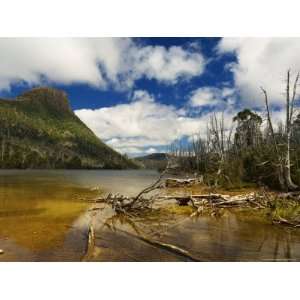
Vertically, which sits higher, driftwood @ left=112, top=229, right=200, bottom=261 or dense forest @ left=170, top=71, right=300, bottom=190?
dense forest @ left=170, top=71, right=300, bottom=190

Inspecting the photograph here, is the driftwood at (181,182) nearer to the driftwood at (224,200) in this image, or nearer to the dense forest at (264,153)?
the dense forest at (264,153)

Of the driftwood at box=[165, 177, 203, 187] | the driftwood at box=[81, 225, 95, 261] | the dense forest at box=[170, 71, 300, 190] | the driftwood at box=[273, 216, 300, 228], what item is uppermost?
the dense forest at box=[170, 71, 300, 190]

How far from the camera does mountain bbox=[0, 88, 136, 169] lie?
8944cm

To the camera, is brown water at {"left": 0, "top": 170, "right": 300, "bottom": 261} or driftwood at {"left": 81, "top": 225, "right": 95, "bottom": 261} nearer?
driftwood at {"left": 81, "top": 225, "right": 95, "bottom": 261}

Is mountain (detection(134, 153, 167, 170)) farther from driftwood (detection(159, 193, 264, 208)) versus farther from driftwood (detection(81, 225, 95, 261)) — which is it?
driftwood (detection(81, 225, 95, 261))

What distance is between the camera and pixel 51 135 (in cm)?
11394

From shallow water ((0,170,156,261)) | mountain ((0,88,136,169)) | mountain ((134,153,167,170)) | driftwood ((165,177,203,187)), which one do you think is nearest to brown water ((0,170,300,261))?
shallow water ((0,170,156,261))

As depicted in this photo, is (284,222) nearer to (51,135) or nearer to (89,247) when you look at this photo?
(89,247)

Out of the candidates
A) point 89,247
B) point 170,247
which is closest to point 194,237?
point 170,247

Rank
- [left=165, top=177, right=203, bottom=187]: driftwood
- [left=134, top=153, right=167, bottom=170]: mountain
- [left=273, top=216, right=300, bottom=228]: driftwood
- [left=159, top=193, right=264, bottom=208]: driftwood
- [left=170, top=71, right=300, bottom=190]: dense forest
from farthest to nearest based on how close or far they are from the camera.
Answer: [left=165, top=177, right=203, bottom=187]: driftwood → [left=134, top=153, right=167, bottom=170]: mountain → [left=170, top=71, right=300, bottom=190]: dense forest → [left=159, top=193, right=264, bottom=208]: driftwood → [left=273, top=216, right=300, bottom=228]: driftwood

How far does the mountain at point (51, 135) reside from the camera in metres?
89.4

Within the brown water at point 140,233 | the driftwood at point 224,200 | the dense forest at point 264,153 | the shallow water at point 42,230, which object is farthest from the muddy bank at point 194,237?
the dense forest at point 264,153
